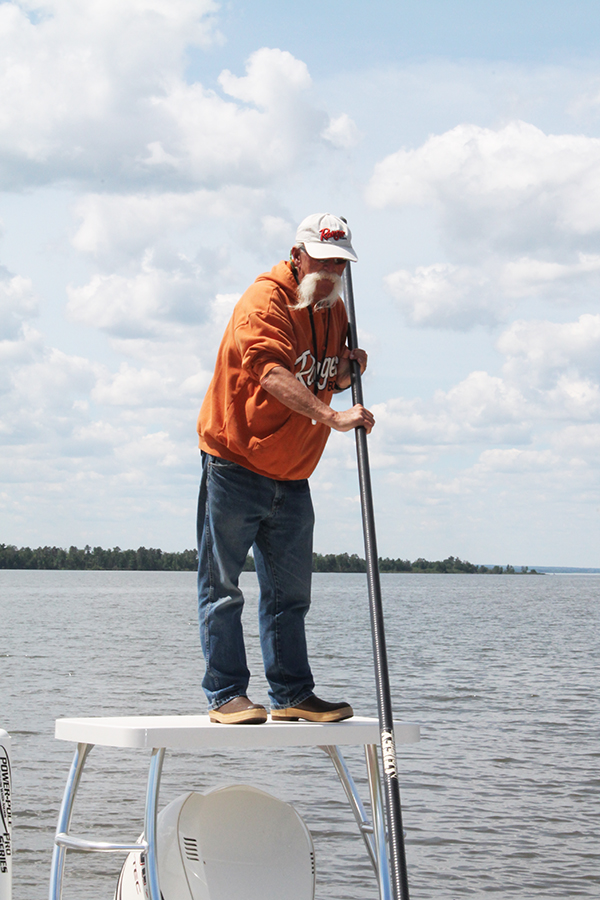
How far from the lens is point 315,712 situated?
154 inches

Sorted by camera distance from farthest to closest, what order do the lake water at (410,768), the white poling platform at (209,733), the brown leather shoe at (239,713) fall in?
the lake water at (410,768) → the brown leather shoe at (239,713) → the white poling platform at (209,733)

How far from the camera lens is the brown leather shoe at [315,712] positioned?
3871 mm

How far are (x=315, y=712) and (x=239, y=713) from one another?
412 mm

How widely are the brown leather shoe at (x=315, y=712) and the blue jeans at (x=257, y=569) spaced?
3 centimetres

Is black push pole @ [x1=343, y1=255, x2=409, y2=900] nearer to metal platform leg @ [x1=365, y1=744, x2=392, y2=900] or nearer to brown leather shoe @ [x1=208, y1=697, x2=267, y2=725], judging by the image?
metal platform leg @ [x1=365, y1=744, x2=392, y2=900]

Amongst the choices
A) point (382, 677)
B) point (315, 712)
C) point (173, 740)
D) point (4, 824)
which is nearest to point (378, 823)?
point (315, 712)

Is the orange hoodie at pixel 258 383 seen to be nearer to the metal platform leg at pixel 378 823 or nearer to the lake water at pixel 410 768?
the metal platform leg at pixel 378 823

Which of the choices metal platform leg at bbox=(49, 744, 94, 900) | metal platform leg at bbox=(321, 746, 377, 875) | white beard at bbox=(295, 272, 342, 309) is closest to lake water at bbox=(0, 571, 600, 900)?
metal platform leg at bbox=(321, 746, 377, 875)

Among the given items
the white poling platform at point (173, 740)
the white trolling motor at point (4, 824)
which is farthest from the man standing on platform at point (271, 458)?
the white trolling motor at point (4, 824)

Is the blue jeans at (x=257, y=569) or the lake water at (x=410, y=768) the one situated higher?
the blue jeans at (x=257, y=569)

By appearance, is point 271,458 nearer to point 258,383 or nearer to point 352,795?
point 258,383

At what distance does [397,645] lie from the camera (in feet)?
118

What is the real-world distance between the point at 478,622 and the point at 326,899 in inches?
1880

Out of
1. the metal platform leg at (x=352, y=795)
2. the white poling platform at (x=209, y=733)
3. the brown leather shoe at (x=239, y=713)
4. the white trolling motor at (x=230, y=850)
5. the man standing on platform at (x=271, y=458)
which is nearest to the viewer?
the white poling platform at (x=209, y=733)
